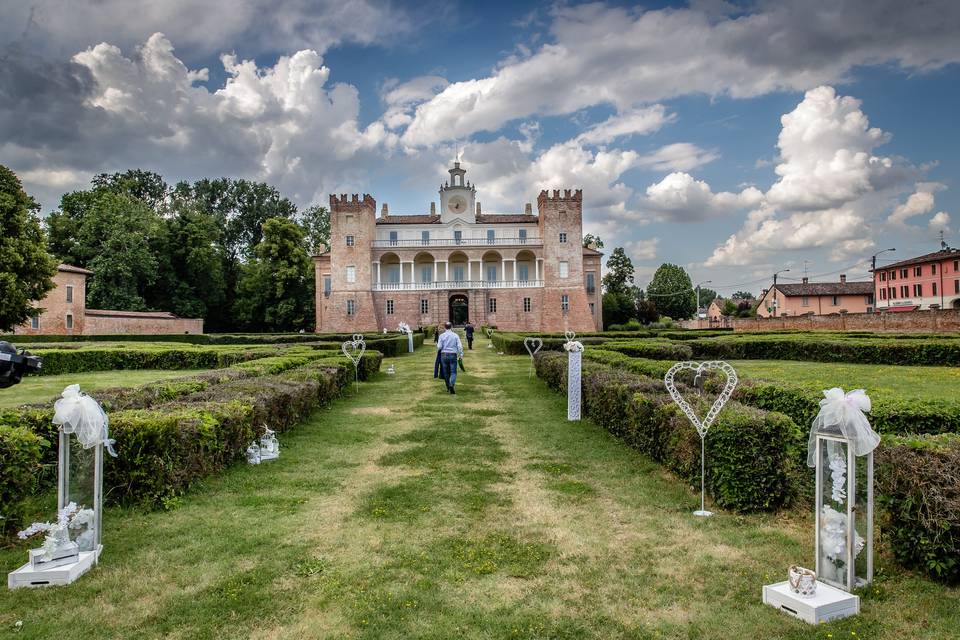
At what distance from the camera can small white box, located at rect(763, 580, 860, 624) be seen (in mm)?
3139

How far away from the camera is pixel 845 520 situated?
349 cm

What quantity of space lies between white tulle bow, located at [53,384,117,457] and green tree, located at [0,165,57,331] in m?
28.7

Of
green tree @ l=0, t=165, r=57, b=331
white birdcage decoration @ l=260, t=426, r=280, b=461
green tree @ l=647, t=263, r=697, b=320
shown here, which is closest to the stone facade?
green tree @ l=0, t=165, r=57, b=331

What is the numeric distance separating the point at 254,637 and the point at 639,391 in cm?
567

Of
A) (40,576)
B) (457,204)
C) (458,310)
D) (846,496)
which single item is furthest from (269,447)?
(457,204)

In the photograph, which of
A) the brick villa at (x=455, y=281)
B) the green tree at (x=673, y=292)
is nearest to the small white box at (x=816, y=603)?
the brick villa at (x=455, y=281)

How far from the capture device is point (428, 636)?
3.08m

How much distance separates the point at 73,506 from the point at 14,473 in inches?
37.2

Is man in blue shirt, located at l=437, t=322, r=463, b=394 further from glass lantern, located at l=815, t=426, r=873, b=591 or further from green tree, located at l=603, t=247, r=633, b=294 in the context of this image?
green tree, located at l=603, t=247, r=633, b=294

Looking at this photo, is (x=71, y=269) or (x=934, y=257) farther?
(x=934, y=257)

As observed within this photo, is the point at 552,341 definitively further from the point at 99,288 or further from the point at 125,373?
the point at 99,288

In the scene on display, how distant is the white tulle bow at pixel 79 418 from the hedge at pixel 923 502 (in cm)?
541

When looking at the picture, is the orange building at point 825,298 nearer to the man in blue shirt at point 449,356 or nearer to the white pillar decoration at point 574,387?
the man in blue shirt at point 449,356

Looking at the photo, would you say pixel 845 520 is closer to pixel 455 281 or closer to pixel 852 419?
pixel 852 419
